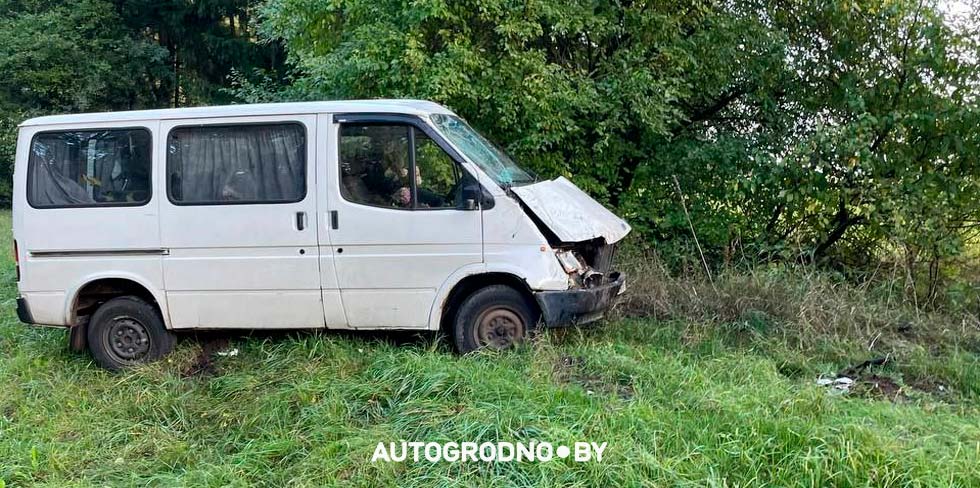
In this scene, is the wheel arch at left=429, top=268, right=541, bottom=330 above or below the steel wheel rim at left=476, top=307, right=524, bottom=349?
above

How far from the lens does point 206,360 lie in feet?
16.1

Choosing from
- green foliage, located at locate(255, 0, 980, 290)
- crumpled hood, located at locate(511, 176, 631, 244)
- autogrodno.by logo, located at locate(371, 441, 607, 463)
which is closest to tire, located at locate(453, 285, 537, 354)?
crumpled hood, located at locate(511, 176, 631, 244)

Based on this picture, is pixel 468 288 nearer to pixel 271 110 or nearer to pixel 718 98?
pixel 271 110

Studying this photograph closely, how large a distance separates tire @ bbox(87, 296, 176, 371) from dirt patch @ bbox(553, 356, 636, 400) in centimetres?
306

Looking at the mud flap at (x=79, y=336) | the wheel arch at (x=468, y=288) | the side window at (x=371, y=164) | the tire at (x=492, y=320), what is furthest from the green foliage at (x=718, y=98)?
the mud flap at (x=79, y=336)

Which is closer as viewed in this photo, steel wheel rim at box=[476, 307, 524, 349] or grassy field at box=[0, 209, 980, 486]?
grassy field at box=[0, 209, 980, 486]

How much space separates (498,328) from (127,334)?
293 centimetres

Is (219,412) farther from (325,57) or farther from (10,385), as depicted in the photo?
(325,57)

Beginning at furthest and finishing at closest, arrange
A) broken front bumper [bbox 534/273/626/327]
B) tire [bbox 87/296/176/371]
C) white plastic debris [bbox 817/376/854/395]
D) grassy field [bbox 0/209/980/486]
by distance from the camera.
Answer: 1. tire [bbox 87/296/176/371]
2. broken front bumper [bbox 534/273/626/327]
3. white plastic debris [bbox 817/376/854/395]
4. grassy field [bbox 0/209/980/486]

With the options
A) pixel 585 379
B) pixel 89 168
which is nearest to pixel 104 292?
pixel 89 168

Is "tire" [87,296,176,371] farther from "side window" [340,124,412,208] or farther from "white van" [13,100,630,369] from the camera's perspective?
"side window" [340,124,412,208]

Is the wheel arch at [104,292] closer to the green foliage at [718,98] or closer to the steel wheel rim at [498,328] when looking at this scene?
the steel wheel rim at [498,328]

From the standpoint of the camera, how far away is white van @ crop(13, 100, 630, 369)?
4488 millimetres

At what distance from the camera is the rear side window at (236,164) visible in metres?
4.64
